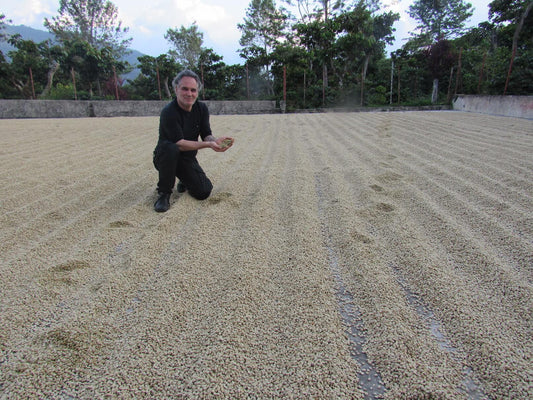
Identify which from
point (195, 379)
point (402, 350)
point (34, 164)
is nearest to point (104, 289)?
point (195, 379)

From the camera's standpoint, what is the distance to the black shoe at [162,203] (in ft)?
7.35

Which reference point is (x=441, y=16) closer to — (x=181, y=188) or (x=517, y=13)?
(x=517, y=13)

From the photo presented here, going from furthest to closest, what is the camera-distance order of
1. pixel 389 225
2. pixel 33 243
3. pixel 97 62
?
1. pixel 97 62
2. pixel 389 225
3. pixel 33 243

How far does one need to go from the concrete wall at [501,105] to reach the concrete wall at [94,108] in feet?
19.5

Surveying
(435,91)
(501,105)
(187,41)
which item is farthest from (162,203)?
(187,41)

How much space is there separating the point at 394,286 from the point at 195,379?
841 millimetres

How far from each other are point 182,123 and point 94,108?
32.4 ft

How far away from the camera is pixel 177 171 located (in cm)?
247

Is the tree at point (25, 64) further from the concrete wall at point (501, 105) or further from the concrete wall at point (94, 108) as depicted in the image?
the concrete wall at point (501, 105)

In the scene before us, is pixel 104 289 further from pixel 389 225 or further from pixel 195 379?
pixel 389 225

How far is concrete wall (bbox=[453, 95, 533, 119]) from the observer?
6992mm

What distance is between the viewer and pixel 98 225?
2.02 m

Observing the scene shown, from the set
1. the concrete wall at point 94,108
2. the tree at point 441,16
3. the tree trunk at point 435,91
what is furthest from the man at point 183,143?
the tree at point 441,16

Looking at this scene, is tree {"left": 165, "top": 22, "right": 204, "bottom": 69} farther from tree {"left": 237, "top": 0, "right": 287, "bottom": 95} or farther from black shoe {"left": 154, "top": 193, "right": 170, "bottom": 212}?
black shoe {"left": 154, "top": 193, "right": 170, "bottom": 212}
